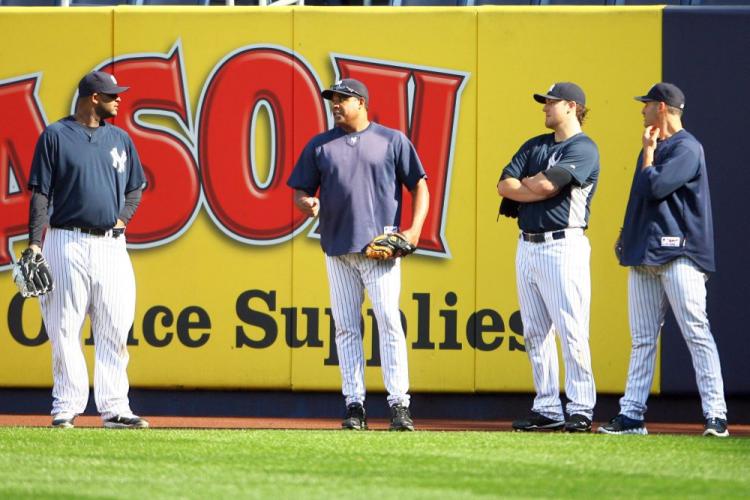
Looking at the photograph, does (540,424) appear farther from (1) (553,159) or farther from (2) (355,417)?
(1) (553,159)

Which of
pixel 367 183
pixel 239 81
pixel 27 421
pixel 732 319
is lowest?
pixel 27 421

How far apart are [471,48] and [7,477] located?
4.64 metres

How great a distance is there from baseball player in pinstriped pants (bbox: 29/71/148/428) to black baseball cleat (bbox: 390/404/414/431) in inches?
54.0

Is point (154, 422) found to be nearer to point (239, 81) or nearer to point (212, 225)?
point (212, 225)

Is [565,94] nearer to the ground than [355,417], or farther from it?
farther from it

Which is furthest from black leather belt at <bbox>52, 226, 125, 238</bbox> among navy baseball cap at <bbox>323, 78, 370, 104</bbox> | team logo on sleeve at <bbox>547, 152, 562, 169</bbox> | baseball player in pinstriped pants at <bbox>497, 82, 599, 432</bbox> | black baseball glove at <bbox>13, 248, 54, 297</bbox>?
team logo on sleeve at <bbox>547, 152, 562, 169</bbox>

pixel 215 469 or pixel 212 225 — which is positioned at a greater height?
pixel 212 225

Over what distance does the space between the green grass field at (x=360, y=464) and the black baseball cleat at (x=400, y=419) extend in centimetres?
→ 21

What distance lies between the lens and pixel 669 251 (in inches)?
291

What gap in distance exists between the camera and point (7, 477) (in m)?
5.63

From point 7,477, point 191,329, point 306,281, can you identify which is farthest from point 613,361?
point 7,477

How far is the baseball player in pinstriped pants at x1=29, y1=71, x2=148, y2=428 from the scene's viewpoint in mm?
7590

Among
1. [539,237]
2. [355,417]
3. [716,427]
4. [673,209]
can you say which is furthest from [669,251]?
[355,417]

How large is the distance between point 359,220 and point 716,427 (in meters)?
2.17
